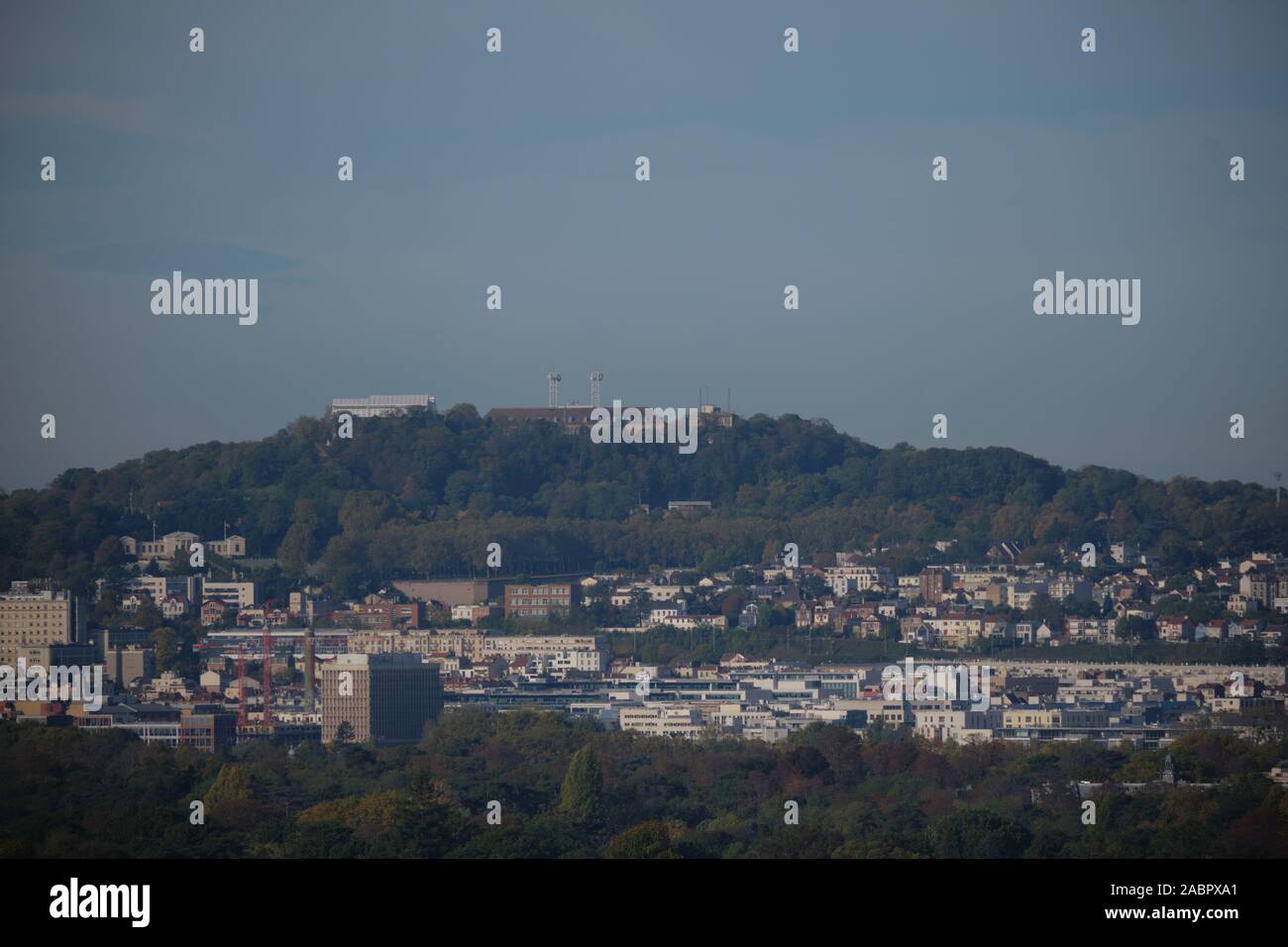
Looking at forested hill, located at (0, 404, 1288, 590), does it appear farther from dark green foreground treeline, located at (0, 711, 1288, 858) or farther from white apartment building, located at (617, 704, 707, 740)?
dark green foreground treeline, located at (0, 711, 1288, 858)

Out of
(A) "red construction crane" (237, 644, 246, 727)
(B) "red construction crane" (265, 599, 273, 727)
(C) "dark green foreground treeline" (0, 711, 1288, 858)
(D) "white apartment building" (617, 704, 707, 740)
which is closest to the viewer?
(C) "dark green foreground treeline" (0, 711, 1288, 858)

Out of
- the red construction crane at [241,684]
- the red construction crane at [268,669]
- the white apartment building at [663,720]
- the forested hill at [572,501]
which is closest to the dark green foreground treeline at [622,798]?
the white apartment building at [663,720]

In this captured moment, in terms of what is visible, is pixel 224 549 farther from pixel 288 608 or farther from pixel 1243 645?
pixel 1243 645

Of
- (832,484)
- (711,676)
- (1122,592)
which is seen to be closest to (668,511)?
(832,484)

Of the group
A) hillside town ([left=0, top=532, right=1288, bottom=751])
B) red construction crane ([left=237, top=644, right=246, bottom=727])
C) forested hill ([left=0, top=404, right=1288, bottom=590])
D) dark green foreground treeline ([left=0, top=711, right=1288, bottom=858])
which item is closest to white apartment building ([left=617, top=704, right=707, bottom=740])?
hillside town ([left=0, top=532, right=1288, bottom=751])

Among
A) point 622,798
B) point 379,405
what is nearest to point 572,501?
point 379,405

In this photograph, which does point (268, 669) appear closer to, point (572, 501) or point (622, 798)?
point (622, 798)
